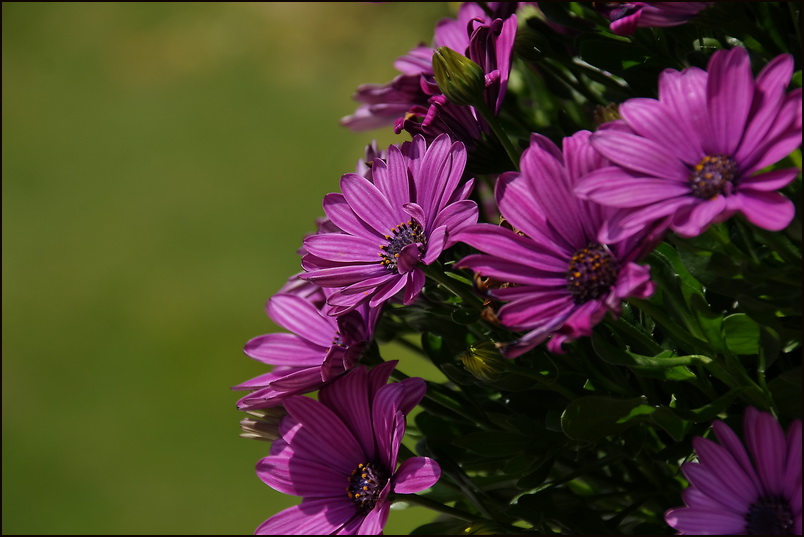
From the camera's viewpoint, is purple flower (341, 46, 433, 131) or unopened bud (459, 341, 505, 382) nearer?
unopened bud (459, 341, 505, 382)

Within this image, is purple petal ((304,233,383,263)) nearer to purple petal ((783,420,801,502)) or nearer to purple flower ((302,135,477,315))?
purple flower ((302,135,477,315))

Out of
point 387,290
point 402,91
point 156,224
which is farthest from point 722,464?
point 156,224

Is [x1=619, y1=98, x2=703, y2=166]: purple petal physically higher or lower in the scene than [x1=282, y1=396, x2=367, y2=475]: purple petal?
higher

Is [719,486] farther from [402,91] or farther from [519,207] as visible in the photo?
[402,91]

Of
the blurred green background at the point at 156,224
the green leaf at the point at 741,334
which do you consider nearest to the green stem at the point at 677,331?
the green leaf at the point at 741,334

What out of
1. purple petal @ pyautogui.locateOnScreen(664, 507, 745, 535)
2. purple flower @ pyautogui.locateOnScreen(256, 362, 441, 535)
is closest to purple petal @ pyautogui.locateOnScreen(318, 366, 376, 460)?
purple flower @ pyautogui.locateOnScreen(256, 362, 441, 535)
